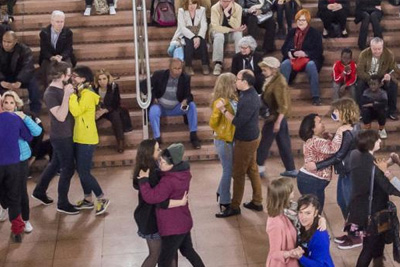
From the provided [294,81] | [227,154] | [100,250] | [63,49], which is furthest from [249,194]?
[63,49]

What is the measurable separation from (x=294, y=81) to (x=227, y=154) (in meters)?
2.73

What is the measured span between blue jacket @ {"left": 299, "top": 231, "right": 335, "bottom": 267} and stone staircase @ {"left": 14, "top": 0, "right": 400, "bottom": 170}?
150 inches

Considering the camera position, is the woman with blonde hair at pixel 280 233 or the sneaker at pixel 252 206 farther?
the sneaker at pixel 252 206

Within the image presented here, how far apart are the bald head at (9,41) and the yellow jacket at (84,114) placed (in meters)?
2.21

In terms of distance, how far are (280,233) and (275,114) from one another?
9.89 ft

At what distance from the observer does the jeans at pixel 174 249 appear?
552 cm

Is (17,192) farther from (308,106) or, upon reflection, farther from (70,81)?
(308,106)

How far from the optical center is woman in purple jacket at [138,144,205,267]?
534cm

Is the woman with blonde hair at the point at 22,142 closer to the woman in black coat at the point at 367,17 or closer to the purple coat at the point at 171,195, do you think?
the purple coat at the point at 171,195

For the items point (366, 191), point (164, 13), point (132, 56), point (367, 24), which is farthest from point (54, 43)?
point (366, 191)

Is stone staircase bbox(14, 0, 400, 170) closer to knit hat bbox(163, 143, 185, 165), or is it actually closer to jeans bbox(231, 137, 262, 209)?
jeans bbox(231, 137, 262, 209)

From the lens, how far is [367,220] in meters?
5.74

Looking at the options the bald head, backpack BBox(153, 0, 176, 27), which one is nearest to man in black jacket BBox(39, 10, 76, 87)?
the bald head

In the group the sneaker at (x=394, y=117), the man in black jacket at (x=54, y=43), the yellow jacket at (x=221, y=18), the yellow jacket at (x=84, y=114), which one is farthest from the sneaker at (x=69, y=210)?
the sneaker at (x=394, y=117)
